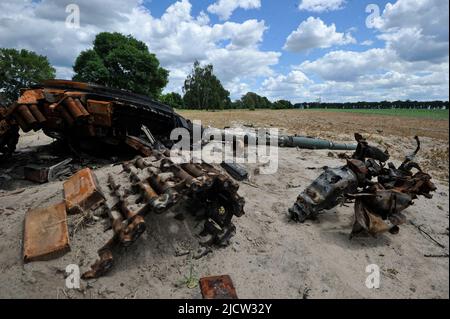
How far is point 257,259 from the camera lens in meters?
3.35

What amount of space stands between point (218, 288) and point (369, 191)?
1.94 metres

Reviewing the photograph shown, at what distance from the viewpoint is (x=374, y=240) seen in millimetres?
3580

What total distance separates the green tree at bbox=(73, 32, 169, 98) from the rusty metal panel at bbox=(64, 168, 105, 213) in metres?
27.3

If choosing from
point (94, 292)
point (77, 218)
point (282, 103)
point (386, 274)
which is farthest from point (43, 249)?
point (282, 103)

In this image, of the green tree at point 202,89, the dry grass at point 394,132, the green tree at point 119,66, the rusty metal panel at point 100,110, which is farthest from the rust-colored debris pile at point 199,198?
the green tree at point 202,89

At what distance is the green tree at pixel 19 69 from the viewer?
32969 mm

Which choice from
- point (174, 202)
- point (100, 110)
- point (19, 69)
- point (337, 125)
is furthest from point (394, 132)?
point (19, 69)

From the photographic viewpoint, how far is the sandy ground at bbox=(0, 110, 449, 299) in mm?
2818

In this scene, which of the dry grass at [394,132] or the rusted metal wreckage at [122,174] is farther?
the rusted metal wreckage at [122,174]

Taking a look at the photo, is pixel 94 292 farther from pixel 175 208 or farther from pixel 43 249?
pixel 175 208

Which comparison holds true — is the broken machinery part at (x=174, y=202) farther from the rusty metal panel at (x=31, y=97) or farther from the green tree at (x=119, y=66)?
the green tree at (x=119, y=66)

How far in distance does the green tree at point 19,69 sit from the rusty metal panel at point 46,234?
34.9 meters

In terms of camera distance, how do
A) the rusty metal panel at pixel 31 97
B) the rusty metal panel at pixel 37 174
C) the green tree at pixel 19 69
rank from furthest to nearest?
the green tree at pixel 19 69 < the rusty metal panel at pixel 31 97 < the rusty metal panel at pixel 37 174

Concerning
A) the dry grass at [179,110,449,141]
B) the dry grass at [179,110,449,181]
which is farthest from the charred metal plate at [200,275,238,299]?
the dry grass at [179,110,449,141]
